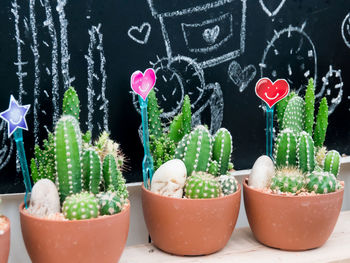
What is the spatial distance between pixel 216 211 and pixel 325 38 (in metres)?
0.76

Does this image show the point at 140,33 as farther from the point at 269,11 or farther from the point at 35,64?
the point at 269,11

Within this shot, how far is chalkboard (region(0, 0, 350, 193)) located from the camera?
3.99 feet

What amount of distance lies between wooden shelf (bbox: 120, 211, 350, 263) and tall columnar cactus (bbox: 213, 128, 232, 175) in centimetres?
22

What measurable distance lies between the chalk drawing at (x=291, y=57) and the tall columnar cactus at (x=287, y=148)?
289mm

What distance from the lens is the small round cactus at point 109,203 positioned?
1.04m

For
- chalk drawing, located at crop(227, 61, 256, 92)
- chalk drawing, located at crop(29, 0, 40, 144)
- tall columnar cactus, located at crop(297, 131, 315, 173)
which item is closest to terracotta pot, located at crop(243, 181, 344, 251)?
tall columnar cactus, located at crop(297, 131, 315, 173)

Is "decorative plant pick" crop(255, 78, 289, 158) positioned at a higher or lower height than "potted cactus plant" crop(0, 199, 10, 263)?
higher

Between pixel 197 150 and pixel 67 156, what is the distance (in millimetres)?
328

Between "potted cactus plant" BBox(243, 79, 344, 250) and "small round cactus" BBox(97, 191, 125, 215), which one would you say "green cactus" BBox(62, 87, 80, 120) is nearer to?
"small round cactus" BBox(97, 191, 125, 215)

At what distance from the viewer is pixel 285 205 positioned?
1.20m

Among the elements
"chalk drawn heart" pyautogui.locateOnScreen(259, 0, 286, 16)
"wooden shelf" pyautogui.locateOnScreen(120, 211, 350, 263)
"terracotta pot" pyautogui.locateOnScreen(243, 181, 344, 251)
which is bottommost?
"wooden shelf" pyautogui.locateOnScreen(120, 211, 350, 263)

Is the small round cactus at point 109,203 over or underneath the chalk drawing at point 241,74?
underneath

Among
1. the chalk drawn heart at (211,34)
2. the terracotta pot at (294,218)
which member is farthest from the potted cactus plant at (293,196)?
the chalk drawn heart at (211,34)

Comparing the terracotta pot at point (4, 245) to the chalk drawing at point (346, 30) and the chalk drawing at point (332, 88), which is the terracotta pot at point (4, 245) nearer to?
the chalk drawing at point (332, 88)
